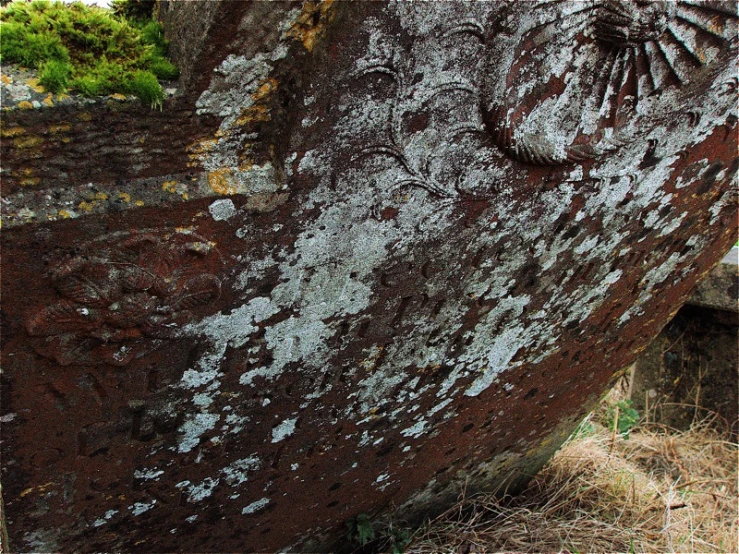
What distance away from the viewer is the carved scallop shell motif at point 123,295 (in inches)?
45.8

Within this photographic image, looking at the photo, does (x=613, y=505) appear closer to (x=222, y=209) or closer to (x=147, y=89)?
(x=222, y=209)

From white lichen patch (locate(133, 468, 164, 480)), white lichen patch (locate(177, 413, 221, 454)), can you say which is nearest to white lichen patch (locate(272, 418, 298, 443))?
white lichen patch (locate(177, 413, 221, 454))

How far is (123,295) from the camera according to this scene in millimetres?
1221

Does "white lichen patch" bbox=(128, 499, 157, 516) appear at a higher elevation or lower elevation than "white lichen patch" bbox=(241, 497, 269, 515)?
higher

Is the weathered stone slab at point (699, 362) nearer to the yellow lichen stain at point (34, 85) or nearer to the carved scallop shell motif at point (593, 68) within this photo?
the carved scallop shell motif at point (593, 68)

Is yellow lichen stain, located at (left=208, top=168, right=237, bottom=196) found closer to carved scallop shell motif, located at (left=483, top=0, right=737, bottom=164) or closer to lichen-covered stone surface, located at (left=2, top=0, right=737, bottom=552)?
lichen-covered stone surface, located at (left=2, top=0, right=737, bottom=552)

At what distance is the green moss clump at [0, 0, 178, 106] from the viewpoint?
108 cm

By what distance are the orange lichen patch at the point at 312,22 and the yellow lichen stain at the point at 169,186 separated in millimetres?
375

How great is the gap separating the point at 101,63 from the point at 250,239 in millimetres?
459

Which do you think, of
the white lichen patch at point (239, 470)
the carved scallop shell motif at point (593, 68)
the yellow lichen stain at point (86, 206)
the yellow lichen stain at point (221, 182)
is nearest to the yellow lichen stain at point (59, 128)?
the yellow lichen stain at point (86, 206)

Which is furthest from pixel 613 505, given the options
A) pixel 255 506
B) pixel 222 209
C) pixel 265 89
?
pixel 265 89

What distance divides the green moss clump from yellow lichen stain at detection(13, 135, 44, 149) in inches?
3.8

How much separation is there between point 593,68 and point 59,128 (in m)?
1.29

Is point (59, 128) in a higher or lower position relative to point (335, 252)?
higher
